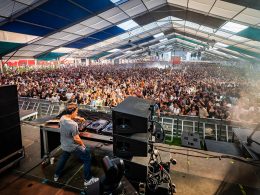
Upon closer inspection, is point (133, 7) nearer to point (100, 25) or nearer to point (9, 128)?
point (100, 25)

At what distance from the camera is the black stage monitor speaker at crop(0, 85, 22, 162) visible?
10.5 feet

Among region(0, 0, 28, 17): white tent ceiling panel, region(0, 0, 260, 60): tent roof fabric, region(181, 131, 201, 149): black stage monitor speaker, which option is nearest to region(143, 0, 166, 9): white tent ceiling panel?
region(0, 0, 260, 60): tent roof fabric

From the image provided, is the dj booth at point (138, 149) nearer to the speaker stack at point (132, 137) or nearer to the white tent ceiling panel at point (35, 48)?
the speaker stack at point (132, 137)

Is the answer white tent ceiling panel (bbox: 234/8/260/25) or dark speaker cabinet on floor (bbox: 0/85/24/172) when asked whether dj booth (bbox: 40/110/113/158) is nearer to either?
dark speaker cabinet on floor (bbox: 0/85/24/172)

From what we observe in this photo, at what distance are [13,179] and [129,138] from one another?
2430mm

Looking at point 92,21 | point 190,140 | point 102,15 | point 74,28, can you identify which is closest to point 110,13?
point 102,15

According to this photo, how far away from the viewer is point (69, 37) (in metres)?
14.3

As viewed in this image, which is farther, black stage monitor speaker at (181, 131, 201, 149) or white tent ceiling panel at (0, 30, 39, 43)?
white tent ceiling panel at (0, 30, 39, 43)

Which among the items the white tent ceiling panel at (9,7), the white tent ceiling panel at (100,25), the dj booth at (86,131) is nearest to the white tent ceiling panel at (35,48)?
the white tent ceiling panel at (100,25)

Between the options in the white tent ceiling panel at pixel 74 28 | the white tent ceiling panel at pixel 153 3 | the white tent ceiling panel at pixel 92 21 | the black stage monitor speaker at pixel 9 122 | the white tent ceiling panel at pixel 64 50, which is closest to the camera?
the black stage monitor speaker at pixel 9 122

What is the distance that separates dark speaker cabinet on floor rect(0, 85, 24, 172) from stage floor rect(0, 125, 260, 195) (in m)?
0.29

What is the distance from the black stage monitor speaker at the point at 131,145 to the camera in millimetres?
2473

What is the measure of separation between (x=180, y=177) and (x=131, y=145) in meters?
1.40

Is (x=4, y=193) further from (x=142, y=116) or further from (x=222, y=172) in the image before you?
(x=222, y=172)
